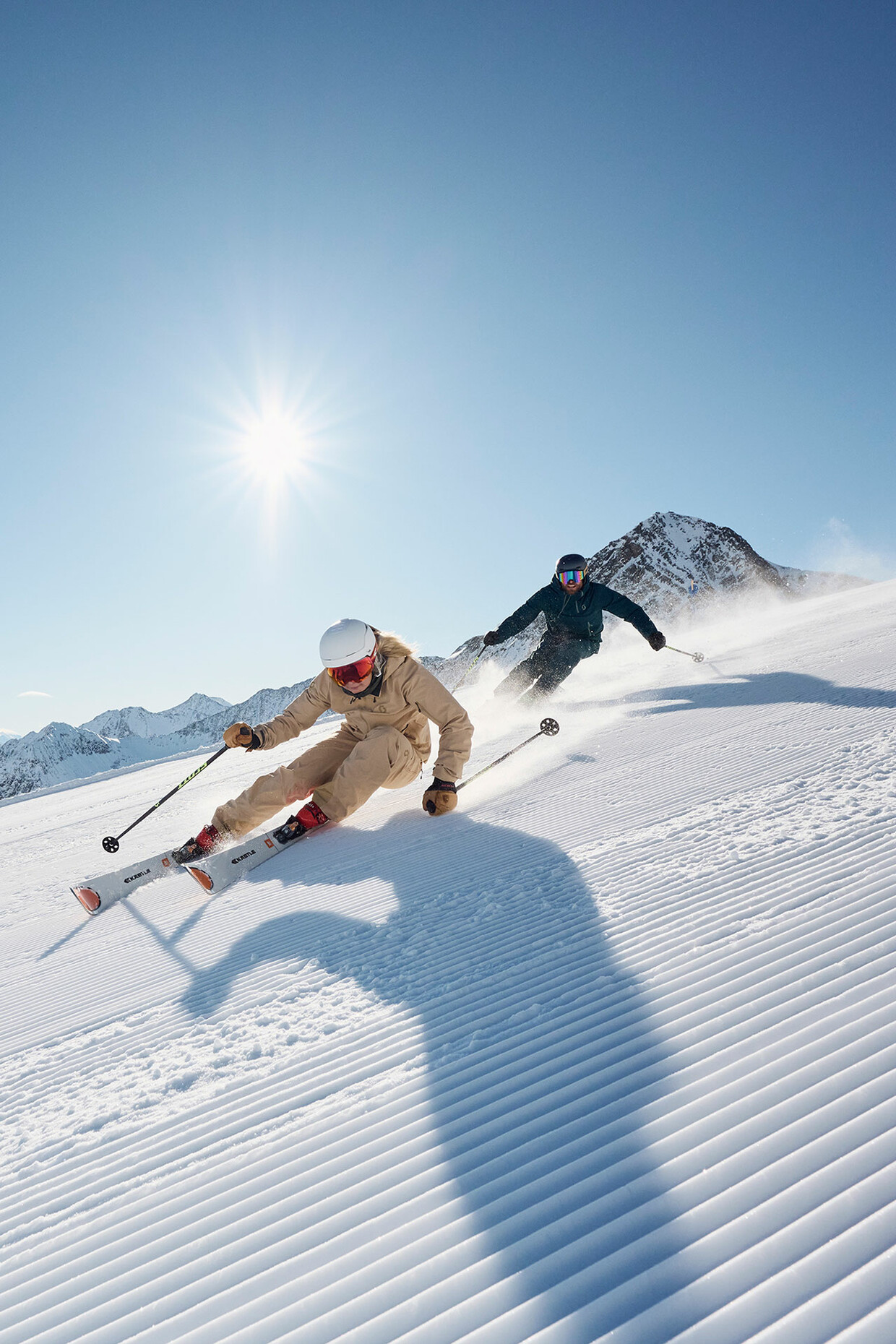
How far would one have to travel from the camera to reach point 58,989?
9.85ft

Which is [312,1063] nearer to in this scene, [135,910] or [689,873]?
[689,873]

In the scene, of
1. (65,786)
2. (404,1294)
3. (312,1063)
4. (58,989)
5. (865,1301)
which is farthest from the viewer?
(65,786)

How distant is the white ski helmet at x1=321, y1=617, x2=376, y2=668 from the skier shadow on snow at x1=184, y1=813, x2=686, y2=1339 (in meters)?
1.62

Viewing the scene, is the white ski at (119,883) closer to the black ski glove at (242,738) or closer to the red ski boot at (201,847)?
the red ski boot at (201,847)

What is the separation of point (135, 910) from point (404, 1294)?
342cm

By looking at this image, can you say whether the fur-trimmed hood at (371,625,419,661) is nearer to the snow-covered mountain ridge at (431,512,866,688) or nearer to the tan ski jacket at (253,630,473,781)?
the tan ski jacket at (253,630,473,781)

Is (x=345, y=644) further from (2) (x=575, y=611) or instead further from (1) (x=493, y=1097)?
(2) (x=575, y=611)

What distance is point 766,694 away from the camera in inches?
258

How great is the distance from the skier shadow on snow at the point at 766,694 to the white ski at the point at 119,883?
4.91 metres

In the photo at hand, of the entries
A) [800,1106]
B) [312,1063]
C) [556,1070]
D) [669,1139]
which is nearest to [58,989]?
[312,1063]

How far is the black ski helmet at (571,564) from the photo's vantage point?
864 cm

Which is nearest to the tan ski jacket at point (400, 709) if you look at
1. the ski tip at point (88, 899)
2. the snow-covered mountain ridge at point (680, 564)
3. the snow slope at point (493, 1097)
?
the snow slope at point (493, 1097)

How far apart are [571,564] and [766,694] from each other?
Answer: 10.0 feet

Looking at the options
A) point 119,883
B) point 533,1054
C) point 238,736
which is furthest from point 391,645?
point 533,1054
